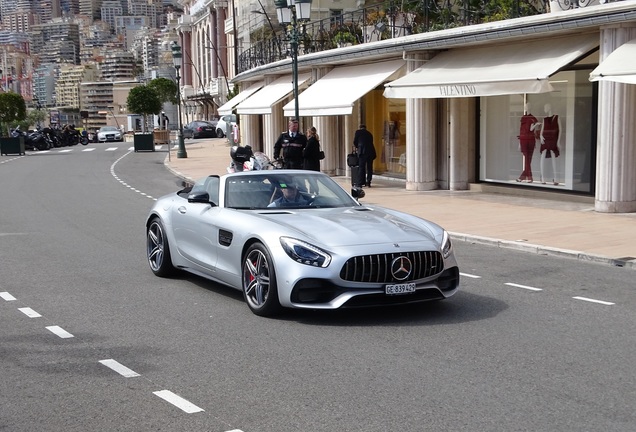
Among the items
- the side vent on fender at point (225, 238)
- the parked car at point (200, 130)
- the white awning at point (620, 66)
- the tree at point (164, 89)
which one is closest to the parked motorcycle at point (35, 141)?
the parked car at point (200, 130)

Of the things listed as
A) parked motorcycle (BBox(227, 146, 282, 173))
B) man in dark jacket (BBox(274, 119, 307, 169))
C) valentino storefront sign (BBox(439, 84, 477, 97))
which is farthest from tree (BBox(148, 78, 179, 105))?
valentino storefront sign (BBox(439, 84, 477, 97))

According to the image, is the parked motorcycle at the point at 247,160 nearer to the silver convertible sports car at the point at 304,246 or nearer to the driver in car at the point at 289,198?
the silver convertible sports car at the point at 304,246

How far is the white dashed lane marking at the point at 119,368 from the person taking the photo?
6.64m

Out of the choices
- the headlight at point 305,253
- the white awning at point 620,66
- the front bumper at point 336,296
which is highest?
the white awning at point 620,66

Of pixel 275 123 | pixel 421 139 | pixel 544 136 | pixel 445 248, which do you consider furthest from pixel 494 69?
pixel 275 123

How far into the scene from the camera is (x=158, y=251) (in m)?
10.9

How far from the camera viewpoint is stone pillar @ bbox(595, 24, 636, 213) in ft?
54.2

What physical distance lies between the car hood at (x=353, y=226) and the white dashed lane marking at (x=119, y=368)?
218 cm

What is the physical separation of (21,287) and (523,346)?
232 inches

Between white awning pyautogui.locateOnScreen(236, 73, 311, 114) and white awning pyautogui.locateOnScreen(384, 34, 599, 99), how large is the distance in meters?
8.70

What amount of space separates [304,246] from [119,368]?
212 centimetres

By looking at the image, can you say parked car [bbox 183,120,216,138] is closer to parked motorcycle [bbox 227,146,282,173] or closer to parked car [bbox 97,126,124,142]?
parked car [bbox 97,126,124,142]

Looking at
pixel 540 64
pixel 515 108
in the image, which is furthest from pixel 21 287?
pixel 515 108

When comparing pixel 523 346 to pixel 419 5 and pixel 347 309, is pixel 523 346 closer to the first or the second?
pixel 347 309
